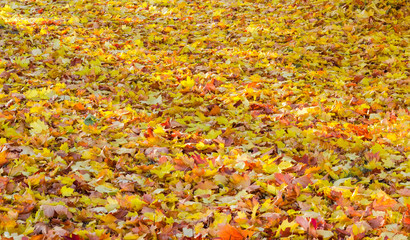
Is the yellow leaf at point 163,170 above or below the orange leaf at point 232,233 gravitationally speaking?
below

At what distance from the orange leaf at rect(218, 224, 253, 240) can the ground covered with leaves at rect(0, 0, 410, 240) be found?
0.5 inches

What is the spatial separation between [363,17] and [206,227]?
17.6 ft

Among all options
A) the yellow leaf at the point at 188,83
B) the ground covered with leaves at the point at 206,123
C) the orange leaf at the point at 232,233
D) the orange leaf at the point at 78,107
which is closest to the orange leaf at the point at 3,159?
the ground covered with leaves at the point at 206,123

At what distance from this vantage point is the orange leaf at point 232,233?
2273mm

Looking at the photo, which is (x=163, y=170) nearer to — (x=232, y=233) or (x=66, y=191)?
(x=66, y=191)

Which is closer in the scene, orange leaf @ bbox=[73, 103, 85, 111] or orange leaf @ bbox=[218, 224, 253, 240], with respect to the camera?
orange leaf @ bbox=[218, 224, 253, 240]

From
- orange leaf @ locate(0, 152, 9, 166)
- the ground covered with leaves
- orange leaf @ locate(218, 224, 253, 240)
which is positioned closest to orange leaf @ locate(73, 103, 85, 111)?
the ground covered with leaves

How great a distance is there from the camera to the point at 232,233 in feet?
7.52

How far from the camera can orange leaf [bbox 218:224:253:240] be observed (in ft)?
7.46

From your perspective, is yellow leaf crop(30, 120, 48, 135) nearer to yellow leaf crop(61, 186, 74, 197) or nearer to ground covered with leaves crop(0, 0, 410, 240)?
ground covered with leaves crop(0, 0, 410, 240)

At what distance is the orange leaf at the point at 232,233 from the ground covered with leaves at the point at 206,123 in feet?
0.04

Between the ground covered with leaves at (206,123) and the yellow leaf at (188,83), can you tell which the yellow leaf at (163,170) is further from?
the yellow leaf at (188,83)

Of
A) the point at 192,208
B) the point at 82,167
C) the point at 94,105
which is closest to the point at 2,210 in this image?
the point at 82,167

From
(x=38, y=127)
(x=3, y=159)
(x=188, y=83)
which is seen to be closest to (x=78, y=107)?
(x=38, y=127)
